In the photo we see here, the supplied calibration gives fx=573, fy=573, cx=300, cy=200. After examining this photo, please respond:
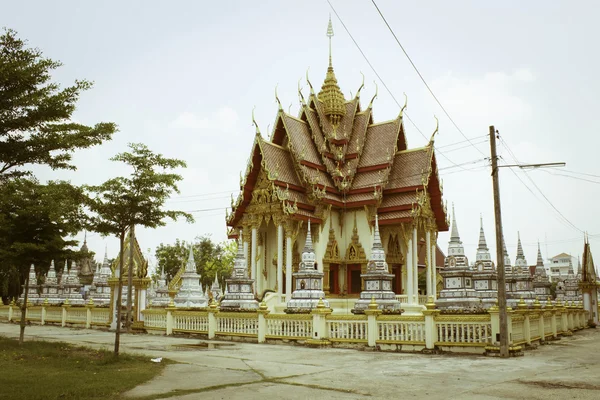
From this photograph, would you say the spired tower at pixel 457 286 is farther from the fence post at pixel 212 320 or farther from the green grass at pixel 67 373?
the green grass at pixel 67 373

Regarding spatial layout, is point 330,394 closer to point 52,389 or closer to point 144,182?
point 52,389

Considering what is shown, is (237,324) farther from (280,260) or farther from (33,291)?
(33,291)

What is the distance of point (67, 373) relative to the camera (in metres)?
10.1

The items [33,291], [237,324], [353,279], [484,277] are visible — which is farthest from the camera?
[33,291]

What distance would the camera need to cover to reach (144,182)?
45.4ft

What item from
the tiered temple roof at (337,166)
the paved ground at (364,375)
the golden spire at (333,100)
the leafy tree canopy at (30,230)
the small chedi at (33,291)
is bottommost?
the paved ground at (364,375)

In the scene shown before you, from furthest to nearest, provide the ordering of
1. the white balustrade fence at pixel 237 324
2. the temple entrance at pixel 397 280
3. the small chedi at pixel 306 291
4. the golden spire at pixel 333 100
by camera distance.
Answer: the golden spire at pixel 333 100 → the temple entrance at pixel 397 280 → the small chedi at pixel 306 291 → the white balustrade fence at pixel 237 324

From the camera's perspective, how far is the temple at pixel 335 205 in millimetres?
26953

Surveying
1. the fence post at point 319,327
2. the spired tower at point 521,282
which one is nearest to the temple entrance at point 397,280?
the spired tower at point 521,282

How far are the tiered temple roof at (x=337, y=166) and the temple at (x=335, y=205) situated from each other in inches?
2.1

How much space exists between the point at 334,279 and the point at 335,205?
11.8ft

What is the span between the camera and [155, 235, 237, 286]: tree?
5334cm

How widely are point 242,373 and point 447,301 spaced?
31.1ft

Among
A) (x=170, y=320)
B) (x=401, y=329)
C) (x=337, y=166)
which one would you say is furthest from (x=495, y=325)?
(x=337, y=166)
